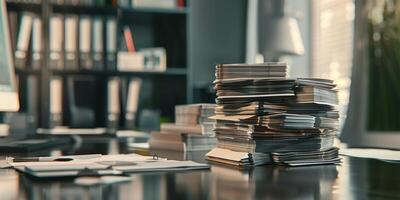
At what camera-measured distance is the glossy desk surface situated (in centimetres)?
66

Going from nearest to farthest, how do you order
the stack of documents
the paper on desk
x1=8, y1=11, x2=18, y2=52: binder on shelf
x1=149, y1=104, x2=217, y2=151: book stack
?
the stack of documents
the paper on desk
x1=149, y1=104, x2=217, y2=151: book stack
x1=8, y1=11, x2=18, y2=52: binder on shelf

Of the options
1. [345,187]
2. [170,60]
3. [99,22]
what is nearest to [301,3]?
[170,60]

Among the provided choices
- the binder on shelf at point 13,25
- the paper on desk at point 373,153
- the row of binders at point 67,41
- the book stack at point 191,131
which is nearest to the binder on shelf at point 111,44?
the row of binders at point 67,41

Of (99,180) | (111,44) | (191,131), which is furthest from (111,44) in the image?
(99,180)

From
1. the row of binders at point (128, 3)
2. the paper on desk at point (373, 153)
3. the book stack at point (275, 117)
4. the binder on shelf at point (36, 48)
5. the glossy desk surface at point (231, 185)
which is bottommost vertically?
the paper on desk at point (373, 153)

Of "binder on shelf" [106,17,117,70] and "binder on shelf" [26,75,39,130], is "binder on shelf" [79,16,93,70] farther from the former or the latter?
"binder on shelf" [26,75,39,130]

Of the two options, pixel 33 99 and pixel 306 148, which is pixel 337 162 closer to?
pixel 306 148

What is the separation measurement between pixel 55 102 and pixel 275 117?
8.18ft

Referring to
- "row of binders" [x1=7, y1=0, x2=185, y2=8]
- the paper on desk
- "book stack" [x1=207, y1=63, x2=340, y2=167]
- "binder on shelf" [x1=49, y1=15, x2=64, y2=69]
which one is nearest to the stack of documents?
"book stack" [x1=207, y1=63, x2=340, y2=167]

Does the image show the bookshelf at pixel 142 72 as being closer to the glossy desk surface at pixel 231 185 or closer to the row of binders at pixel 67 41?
the row of binders at pixel 67 41

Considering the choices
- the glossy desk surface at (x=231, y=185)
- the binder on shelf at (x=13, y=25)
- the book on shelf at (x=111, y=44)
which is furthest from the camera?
the book on shelf at (x=111, y=44)

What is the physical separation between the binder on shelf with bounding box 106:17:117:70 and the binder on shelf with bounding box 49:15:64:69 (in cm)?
26

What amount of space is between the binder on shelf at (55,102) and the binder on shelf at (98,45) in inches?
9.4

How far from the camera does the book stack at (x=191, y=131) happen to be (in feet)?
4.55
